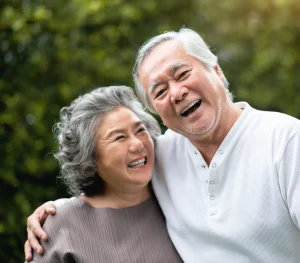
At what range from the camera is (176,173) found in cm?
266

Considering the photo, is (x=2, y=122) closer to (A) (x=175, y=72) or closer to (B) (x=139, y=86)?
(B) (x=139, y=86)

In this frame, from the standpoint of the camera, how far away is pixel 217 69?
258cm

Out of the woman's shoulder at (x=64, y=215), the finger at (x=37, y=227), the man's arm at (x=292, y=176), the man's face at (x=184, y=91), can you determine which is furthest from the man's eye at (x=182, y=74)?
the finger at (x=37, y=227)

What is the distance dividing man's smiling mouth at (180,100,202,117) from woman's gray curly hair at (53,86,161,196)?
38 centimetres

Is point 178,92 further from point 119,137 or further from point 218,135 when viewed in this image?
point 119,137

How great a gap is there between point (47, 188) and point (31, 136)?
381mm

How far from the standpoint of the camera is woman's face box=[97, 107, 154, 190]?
8.60 feet

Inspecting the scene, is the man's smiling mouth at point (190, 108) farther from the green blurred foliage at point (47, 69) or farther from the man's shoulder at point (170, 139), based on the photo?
the green blurred foliage at point (47, 69)

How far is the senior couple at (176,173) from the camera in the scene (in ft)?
7.43

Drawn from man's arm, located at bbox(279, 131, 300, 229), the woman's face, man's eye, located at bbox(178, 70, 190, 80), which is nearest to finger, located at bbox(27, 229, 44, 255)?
the woman's face

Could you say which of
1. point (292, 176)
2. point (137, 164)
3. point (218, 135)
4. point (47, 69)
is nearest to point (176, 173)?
point (137, 164)

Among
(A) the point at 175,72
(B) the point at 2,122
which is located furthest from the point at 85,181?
(B) the point at 2,122

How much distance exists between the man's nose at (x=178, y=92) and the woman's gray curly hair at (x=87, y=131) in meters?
0.37

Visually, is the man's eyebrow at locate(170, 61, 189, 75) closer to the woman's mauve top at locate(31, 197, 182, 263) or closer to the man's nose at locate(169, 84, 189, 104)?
the man's nose at locate(169, 84, 189, 104)
